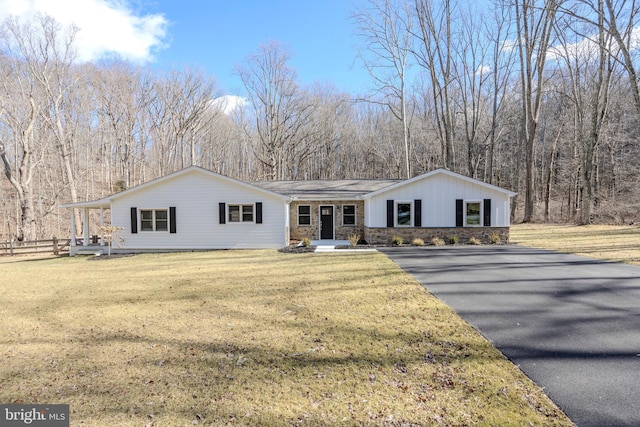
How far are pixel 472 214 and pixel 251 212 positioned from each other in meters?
10.2

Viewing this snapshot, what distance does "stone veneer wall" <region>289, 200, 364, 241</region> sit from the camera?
56.6 feet

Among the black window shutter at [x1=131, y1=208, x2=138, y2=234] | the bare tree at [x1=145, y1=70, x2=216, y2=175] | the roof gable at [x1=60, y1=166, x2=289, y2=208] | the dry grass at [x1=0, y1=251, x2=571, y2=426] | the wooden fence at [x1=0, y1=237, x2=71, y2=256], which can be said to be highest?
the bare tree at [x1=145, y1=70, x2=216, y2=175]

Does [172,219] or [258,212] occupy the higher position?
[258,212]

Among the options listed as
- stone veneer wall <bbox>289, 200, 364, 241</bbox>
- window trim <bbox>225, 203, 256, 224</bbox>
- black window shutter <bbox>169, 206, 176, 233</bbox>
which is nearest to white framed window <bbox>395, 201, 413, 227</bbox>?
stone veneer wall <bbox>289, 200, 364, 241</bbox>

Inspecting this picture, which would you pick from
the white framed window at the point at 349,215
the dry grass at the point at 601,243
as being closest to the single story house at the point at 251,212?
the white framed window at the point at 349,215

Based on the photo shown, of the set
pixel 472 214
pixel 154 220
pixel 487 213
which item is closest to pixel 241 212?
pixel 154 220

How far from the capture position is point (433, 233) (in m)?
15.4

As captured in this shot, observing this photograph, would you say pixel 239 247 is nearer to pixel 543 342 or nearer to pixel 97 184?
pixel 543 342

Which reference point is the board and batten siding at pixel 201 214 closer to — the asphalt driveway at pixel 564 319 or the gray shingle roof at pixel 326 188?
the gray shingle roof at pixel 326 188

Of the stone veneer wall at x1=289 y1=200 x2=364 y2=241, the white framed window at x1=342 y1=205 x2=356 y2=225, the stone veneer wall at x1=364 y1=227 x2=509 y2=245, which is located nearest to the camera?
the stone veneer wall at x1=364 y1=227 x2=509 y2=245

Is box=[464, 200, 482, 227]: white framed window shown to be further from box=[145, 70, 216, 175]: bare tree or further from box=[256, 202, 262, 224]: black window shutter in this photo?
box=[145, 70, 216, 175]: bare tree

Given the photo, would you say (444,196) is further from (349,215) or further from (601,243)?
(601,243)

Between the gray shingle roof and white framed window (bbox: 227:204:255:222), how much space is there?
2.11 meters

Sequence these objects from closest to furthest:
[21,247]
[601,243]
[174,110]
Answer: [601,243] → [21,247] → [174,110]
